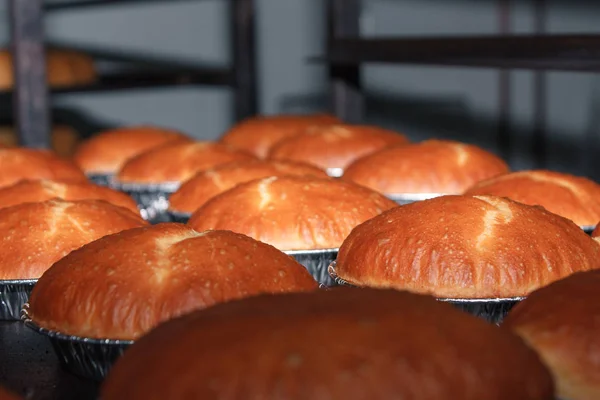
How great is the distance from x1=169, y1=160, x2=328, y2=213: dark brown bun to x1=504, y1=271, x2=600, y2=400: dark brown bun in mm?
1000

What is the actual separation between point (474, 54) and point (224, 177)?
23.3 inches

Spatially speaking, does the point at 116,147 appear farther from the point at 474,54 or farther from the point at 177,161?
the point at 474,54

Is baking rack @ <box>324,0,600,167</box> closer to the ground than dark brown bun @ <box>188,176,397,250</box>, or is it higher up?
higher up

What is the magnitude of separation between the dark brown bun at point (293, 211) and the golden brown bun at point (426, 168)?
31 cm

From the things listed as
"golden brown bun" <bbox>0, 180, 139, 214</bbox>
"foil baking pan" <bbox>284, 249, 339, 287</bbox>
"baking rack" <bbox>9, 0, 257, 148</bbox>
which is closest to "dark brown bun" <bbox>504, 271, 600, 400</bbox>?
"foil baking pan" <bbox>284, 249, 339, 287</bbox>

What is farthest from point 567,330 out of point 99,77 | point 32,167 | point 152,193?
point 99,77

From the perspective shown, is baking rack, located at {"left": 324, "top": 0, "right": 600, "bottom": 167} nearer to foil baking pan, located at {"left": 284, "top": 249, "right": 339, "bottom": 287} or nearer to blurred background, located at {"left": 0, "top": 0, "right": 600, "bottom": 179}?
blurred background, located at {"left": 0, "top": 0, "right": 600, "bottom": 179}

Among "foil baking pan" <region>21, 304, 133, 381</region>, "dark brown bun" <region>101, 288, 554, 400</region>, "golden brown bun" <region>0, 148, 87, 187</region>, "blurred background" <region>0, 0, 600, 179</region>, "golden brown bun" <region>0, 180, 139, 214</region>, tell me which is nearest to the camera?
"dark brown bun" <region>101, 288, 554, 400</region>

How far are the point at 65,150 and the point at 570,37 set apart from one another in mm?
3088

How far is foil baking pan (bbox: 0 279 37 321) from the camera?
1343 mm

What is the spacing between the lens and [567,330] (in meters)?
0.90

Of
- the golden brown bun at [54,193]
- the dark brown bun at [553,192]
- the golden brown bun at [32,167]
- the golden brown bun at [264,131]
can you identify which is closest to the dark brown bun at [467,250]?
the dark brown bun at [553,192]

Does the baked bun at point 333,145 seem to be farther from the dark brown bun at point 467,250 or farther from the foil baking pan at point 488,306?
the foil baking pan at point 488,306

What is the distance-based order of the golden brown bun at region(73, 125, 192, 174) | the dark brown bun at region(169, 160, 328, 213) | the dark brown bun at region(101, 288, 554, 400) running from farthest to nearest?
the golden brown bun at region(73, 125, 192, 174)
the dark brown bun at region(169, 160, 328, 213)
the dark brown bun at region(101, 288, 554, 400)
